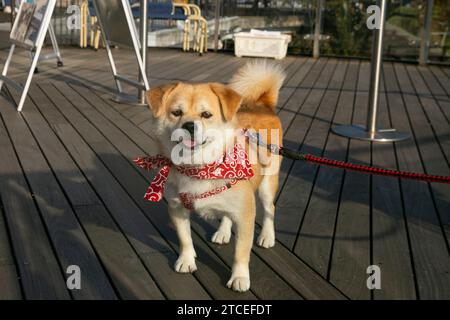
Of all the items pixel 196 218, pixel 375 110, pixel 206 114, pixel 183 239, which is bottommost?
pixel 196 218

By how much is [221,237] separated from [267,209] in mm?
251

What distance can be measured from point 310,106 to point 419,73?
11.3 feet

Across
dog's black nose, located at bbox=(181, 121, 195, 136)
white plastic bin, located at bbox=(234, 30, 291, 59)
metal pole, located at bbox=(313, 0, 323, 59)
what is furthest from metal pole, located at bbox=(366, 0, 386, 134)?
metal pole, located at bbox=(313, 0, 323, 59)

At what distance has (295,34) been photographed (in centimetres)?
1067

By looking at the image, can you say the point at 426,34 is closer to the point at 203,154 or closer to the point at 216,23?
the point at 216,23

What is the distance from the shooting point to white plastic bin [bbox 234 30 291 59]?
9891 millimetres

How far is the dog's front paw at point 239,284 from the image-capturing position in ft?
7.68

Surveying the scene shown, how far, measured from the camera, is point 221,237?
9.24 feet

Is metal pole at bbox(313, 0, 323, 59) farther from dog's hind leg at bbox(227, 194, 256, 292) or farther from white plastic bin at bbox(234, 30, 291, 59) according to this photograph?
dog's hind leg at bbox(227, 194, 256, 292)

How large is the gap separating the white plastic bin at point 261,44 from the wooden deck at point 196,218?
422 cm

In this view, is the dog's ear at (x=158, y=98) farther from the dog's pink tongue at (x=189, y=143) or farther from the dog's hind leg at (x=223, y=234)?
the dog's hind leg at (x=223, y=234)

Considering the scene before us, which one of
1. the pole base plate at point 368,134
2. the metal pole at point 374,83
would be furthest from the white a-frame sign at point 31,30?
the metal pole at point 374,83

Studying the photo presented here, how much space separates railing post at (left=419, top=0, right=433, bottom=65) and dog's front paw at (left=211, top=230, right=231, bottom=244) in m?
7.94

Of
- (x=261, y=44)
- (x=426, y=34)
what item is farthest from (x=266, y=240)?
(x=426, y=34)
